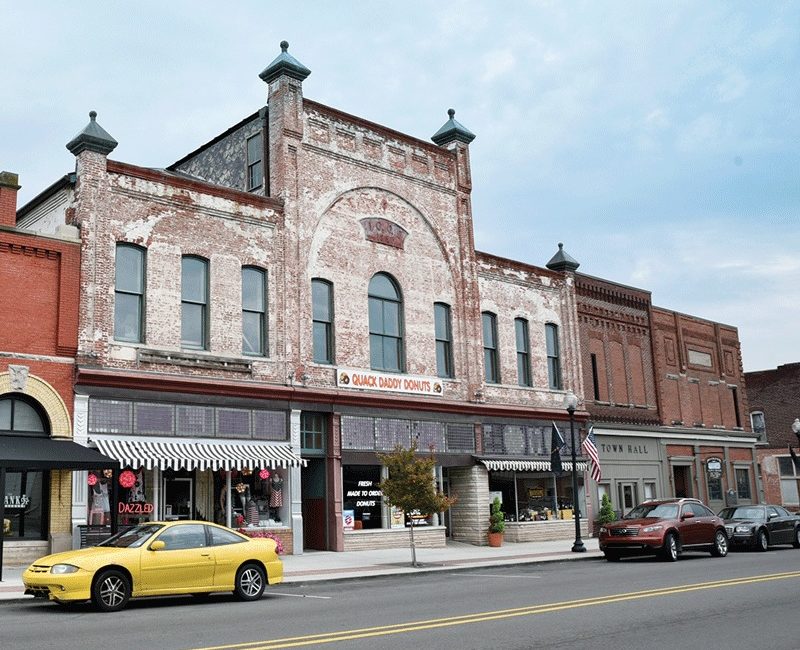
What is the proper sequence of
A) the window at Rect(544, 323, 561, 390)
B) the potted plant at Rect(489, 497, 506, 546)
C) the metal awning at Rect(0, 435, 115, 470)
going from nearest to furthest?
the metal awning at Rect(0, 435, 115, 470), the potted plant at Rect(489, 497, 506, 546), the window at Rect(544, 323, 561, 390)

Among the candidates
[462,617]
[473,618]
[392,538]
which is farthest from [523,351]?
[473,618]

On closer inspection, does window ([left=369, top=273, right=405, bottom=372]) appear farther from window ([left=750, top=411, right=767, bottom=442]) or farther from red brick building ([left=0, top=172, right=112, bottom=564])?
window ([left=750, top=411, right=767, bottom=442])

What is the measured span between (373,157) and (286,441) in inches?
377

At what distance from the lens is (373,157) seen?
2838 centimetres

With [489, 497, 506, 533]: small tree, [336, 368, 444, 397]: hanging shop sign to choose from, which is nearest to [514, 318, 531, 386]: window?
[336, 368, 444, 397]: hanging shop sign

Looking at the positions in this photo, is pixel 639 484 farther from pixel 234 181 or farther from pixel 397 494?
pixel 234 181

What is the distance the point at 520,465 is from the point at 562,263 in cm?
874

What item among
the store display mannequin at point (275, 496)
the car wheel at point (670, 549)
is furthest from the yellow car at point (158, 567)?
the car wheel at point (670, 549)

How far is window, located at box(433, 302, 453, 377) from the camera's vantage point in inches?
1160

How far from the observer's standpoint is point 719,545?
2320cm

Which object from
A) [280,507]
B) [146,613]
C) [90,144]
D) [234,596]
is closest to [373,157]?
[90,144]

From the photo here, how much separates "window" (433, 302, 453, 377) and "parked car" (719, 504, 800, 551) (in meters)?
9.44

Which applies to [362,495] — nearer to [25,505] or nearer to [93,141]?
[25,505]

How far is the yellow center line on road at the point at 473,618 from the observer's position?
979 cm
